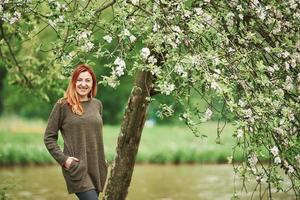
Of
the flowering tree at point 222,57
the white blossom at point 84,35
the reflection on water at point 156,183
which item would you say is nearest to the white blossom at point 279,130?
the flowering tree at point 222,57

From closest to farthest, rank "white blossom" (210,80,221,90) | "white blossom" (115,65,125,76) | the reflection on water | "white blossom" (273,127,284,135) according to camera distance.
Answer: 1. "white blossom" (210,80,221,90)
2. "white blossom" (115,65,125,76)
3. "white blossom" (273,127,284,135)
4. the reflection on water

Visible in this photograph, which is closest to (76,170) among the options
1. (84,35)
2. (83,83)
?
(83,83)

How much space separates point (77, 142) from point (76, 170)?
251 millimetres

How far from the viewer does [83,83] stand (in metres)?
6.32

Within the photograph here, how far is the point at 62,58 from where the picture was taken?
6.56 m

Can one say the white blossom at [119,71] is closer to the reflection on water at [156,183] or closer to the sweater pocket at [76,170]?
the sweater pocket at [76,170]

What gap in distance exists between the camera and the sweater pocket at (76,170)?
623 cm

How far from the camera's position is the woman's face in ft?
20.8

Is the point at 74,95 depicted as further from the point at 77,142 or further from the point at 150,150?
the point at 150,150

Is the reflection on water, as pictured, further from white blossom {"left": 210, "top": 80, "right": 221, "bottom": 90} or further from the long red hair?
white blossom {"left": 210, "top": 80, "right": 221, "bottom": 90}

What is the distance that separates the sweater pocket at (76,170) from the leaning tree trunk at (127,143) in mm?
2689

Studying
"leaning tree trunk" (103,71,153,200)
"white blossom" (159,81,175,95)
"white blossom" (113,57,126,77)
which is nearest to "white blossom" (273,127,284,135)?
"white blossom" (159,81,175,95)

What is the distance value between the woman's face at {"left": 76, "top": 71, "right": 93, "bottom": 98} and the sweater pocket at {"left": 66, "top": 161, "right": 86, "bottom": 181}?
64cm

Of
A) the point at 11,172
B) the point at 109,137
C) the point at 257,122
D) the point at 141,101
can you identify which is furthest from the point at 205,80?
the point at 109,137
